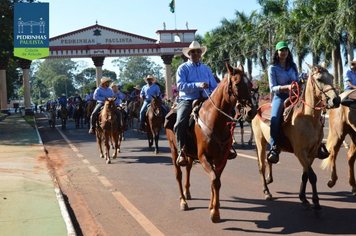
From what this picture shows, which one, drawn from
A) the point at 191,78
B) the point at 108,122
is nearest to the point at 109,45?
the point at 108,122

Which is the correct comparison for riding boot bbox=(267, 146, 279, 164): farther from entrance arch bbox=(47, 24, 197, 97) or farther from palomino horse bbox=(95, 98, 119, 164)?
entrance arch bbox=(47, 24, 197, 97)

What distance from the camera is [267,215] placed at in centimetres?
714

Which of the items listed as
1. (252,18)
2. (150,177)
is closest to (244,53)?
(252,18)

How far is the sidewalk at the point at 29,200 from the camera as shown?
6.88 metres

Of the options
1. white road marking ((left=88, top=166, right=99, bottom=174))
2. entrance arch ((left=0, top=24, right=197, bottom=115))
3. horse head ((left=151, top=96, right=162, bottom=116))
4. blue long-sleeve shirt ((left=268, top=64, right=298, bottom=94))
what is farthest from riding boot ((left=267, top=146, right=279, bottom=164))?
entrance arch ((left=0, top=24, right=197, bottom=115))

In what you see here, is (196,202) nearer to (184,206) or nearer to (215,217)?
(184,206)

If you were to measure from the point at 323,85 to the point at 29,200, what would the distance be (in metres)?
5.48

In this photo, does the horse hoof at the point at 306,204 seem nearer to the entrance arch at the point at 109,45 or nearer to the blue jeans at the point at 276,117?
the blue jeans at the point at 276,117

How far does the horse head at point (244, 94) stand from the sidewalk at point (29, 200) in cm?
287

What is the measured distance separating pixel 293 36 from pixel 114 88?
23119 mm

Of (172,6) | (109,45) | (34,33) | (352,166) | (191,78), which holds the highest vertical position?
(172,6)

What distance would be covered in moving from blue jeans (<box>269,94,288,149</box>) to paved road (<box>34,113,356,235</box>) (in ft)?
3.60

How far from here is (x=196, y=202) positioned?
820 cm

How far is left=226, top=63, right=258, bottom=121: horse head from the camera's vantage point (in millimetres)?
6359
